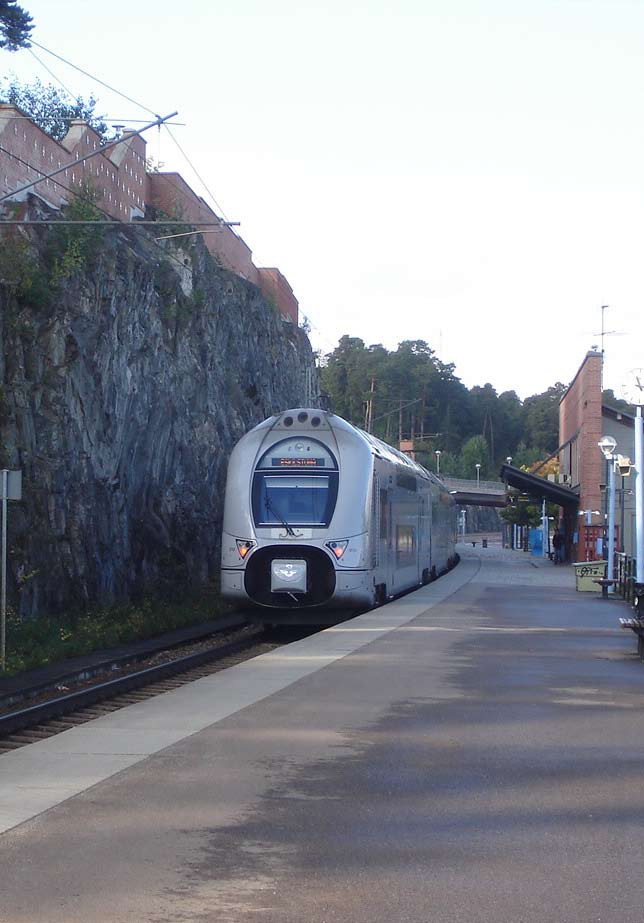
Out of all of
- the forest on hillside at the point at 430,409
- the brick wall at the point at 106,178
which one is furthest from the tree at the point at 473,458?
the brick wall at the point at 106,178

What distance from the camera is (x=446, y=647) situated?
15.2 meters

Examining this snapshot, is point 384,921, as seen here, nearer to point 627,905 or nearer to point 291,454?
point 627,905

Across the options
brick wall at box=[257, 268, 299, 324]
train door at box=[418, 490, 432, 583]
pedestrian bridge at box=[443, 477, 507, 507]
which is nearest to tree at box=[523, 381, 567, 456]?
pedestrian bridge at box=[443, 477, 507, 507]

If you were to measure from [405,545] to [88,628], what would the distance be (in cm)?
855

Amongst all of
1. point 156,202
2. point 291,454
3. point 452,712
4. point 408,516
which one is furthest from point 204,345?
point 452,712

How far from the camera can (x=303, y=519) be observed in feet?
66.1

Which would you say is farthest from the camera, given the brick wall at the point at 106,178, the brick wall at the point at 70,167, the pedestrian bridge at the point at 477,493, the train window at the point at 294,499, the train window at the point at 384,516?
the pedestrian bridge at the point at 477,493

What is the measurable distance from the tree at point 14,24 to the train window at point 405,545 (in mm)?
15130

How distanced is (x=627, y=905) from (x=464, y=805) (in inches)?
67.6

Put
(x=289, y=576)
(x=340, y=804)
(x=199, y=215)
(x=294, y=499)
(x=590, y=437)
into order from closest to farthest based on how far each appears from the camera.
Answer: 1. (x=340, y=804)
2. (x=289, y=576)
3. (x=294, y=499)
4. (x=199, y=215)
5. (x=590, y=437)

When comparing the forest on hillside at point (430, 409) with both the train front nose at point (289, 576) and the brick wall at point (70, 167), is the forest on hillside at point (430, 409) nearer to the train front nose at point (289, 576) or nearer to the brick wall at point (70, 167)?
the brick wall at point (70, 167)

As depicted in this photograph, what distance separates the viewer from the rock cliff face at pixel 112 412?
21.2 metres

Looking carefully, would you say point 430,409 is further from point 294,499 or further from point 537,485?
point 294,499

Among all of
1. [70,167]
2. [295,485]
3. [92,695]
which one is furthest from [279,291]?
[92,695]
